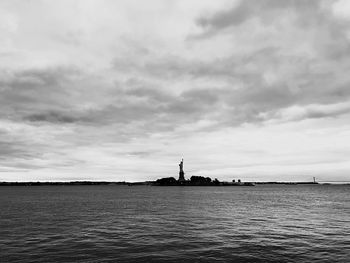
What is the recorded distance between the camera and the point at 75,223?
57.6 metres

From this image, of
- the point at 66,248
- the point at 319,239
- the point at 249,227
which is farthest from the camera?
the point at 249,227

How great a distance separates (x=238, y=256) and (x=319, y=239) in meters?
16.6

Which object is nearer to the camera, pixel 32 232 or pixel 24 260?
pixel 24 260

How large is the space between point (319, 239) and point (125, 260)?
2819cm

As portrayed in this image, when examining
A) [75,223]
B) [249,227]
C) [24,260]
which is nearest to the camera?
[24,260]

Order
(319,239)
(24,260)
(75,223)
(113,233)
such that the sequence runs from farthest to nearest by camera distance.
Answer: (75,223) < (113,233) < (319,239) < (24,260)

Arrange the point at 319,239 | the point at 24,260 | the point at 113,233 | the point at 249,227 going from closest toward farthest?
the point at 24,260 → the point at 319,239 → the point at 113,233 → the point at 249,227

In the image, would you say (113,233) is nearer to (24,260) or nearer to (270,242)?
(24,260)

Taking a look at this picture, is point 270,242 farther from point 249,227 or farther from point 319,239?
point 249,227

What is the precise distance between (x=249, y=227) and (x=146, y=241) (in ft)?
71.0

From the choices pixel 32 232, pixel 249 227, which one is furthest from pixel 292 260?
pixel 32 232

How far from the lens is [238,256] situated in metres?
32.8

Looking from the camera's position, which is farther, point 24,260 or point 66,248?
point 66,248

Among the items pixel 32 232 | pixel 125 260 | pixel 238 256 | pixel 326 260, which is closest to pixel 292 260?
pixel 326 260
